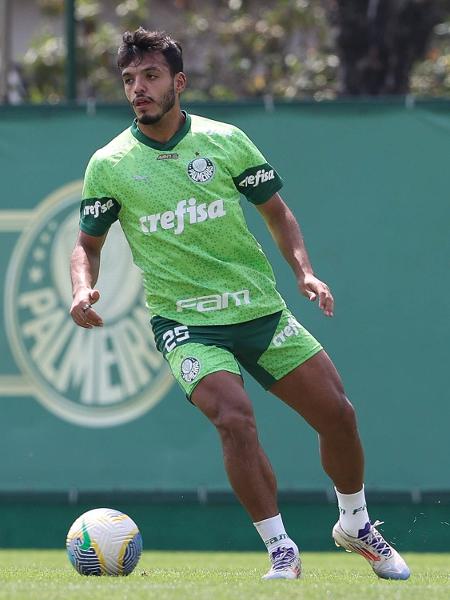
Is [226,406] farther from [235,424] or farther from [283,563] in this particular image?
[283,563]

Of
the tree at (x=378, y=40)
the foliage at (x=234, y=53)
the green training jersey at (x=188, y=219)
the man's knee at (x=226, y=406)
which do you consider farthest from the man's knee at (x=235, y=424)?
the foliage at (x=234, y=53)

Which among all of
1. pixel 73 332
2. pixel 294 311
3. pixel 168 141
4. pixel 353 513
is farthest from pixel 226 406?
pixel 73 332

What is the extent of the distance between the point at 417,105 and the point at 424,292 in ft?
3.94

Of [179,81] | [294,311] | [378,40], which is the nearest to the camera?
[179,81]

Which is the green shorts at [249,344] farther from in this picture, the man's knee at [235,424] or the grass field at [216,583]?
the grass field at [216,583]

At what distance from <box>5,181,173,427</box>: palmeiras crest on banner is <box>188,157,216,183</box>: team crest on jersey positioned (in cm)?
323

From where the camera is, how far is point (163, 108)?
7160 mm

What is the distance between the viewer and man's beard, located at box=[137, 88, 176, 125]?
7.14 metres

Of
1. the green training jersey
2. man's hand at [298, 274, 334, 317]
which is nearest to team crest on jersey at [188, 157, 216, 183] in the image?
the green training jersey

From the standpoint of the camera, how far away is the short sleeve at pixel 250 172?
7273mm

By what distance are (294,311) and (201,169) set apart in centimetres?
321

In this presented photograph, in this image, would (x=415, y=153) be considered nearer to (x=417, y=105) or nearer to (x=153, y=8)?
(x=417, y=105)

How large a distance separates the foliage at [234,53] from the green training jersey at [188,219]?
43.1ft

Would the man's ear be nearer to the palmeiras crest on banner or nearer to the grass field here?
the grass field
